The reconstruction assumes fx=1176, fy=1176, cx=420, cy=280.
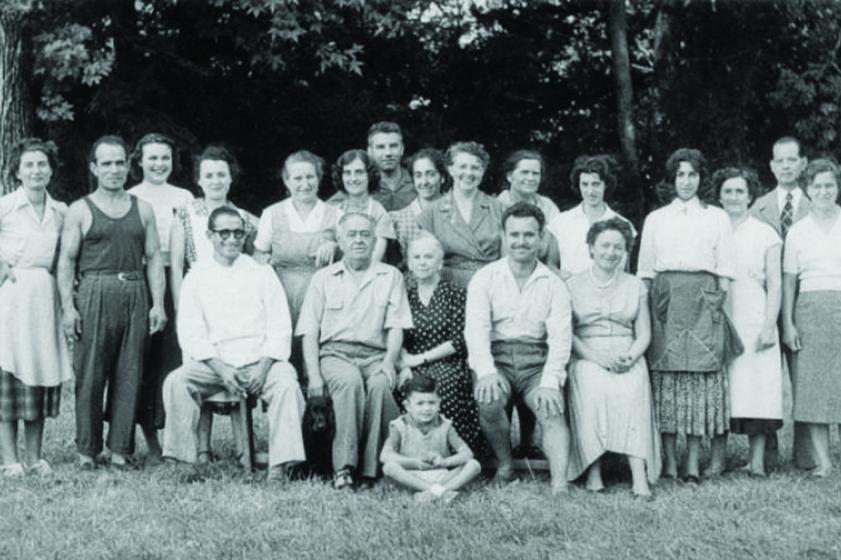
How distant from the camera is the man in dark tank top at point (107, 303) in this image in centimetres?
650

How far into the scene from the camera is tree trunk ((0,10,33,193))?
37.0ft

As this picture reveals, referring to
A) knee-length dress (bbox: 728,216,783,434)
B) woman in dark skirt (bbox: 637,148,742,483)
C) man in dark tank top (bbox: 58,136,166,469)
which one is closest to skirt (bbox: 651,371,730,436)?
woman in dark skirt (bbox: 637,148,742,483)

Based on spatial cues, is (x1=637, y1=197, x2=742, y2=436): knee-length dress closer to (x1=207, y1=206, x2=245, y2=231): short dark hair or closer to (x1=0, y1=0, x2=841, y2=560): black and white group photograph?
(x1=0, y1=0, x2=841, y2=560): black and white group photograph

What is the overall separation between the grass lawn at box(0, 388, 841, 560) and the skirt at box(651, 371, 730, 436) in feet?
1.08

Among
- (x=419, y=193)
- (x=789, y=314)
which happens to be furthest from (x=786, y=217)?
(x=419, y=193)

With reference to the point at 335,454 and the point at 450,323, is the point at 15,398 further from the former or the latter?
the point at 450,323

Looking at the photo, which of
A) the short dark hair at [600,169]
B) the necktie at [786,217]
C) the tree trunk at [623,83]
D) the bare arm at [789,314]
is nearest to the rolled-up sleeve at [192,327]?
the short dark hair at [600,169]

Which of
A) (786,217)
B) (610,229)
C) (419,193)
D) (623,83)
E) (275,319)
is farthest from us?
(623,83)

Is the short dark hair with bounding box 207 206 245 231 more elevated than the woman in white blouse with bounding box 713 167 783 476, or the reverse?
the short dark hair with bounding box 207 206 245 231

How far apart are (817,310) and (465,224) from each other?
6.66 ft

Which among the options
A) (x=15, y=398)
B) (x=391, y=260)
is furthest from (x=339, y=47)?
(x=15, y=398)

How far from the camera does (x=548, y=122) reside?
16.2 metres

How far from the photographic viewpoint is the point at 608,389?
20.2 feet

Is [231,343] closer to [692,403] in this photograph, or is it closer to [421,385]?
[421,385]
